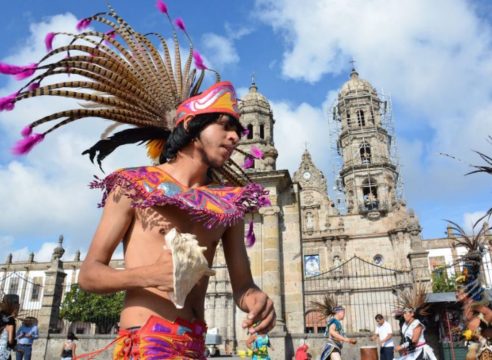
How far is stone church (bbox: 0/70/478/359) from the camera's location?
1191 centimetres

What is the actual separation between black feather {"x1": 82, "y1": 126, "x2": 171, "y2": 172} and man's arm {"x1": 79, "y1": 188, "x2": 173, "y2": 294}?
57 centimetres

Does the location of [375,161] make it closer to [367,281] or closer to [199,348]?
[367,281]

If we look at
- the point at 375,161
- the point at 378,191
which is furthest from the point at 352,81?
the point at 378,191

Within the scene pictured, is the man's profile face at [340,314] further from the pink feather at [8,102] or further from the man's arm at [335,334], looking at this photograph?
the pink feather at [8,102]

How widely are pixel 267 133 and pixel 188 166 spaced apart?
21.0 metres

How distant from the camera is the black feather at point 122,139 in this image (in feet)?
7.73

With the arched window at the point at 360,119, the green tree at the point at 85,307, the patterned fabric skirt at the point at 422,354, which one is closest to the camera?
Result: the patterned fabric skirt at the point at 422,354

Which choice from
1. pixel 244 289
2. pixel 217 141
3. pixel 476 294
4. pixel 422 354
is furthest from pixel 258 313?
pixel 422 354

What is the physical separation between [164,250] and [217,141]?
0.69 meters

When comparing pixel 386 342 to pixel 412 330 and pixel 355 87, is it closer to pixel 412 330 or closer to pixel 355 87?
pixel 412 330

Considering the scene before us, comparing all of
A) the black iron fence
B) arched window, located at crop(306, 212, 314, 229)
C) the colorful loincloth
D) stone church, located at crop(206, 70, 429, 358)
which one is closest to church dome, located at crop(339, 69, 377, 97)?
stone church, located at crop(206, 70, 429, 358)

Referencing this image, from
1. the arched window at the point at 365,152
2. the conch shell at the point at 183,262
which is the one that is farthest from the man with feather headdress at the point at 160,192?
the arched window at the point at 365,152

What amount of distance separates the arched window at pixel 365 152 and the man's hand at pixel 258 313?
4713 cm

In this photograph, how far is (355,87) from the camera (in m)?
51.3
